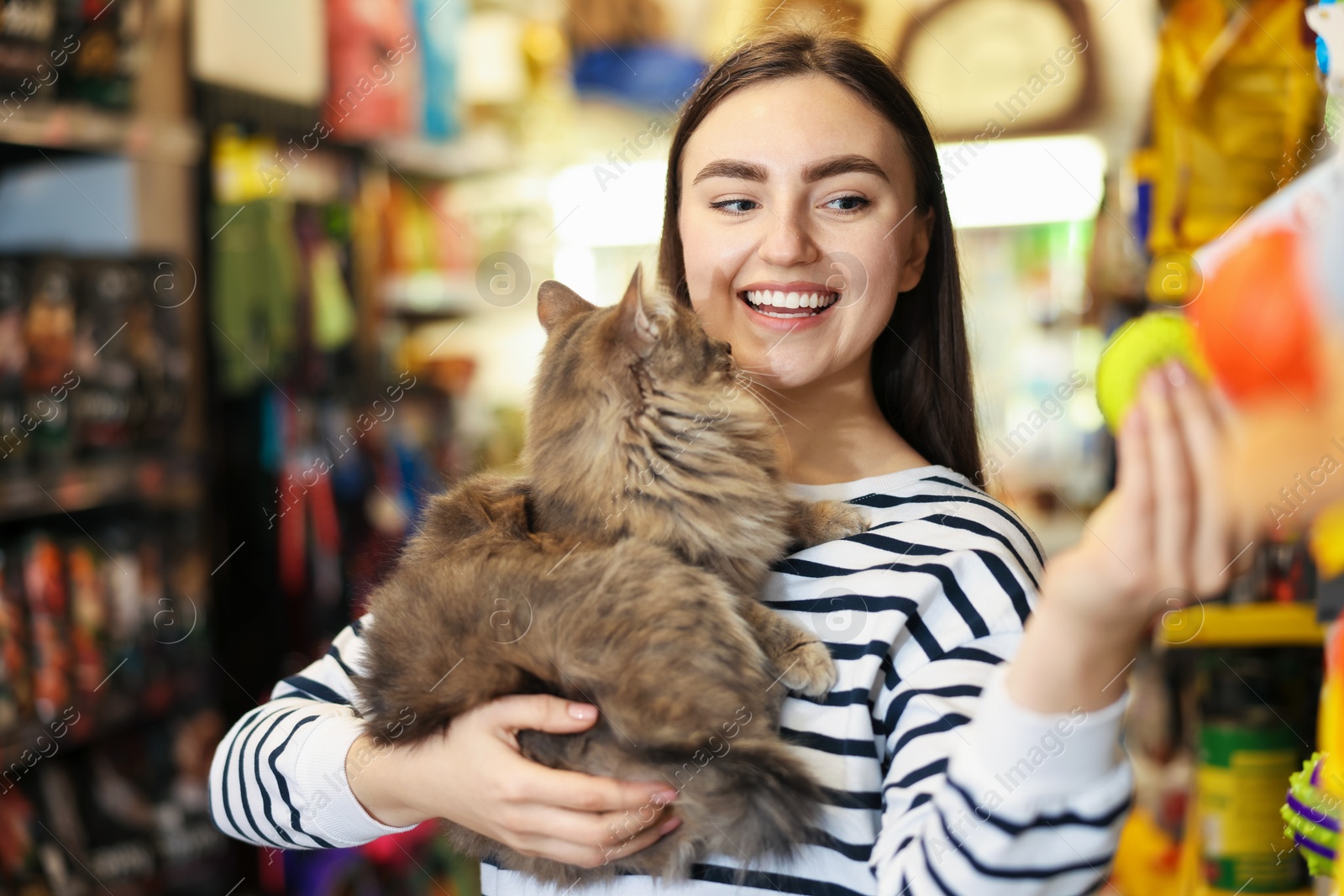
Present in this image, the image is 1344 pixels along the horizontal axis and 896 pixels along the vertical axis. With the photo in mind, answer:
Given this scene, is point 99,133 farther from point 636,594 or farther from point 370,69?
point 636,594

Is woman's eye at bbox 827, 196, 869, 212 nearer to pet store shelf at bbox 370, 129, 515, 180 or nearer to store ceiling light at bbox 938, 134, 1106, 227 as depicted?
pet store shelf at bbox 370, 129, 515, 180

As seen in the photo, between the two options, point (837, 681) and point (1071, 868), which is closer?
point (1071, 868)

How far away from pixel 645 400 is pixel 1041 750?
697 mm

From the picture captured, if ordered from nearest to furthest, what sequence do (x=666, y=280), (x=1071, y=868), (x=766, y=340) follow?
(x=1071, y=868) < (x=766, y=340) < (x=666, y=280)

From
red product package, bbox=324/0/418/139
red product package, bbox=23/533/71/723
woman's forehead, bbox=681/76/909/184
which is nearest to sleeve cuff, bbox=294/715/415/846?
woman's forehead, bbox=681/76/909/184

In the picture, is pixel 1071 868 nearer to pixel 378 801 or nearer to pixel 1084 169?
pixel 378 801

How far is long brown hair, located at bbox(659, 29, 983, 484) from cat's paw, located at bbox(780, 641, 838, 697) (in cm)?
54

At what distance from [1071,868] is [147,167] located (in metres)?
2.90

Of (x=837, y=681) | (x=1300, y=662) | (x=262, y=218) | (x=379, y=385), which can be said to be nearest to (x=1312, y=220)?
(x=837, y=681)

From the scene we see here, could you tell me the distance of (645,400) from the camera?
1.31 meters

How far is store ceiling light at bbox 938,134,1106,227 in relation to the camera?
4.61 metres

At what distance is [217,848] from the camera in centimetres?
272

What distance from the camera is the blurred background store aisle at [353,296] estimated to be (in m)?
2.14

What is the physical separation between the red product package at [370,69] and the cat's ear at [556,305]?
2150mm
